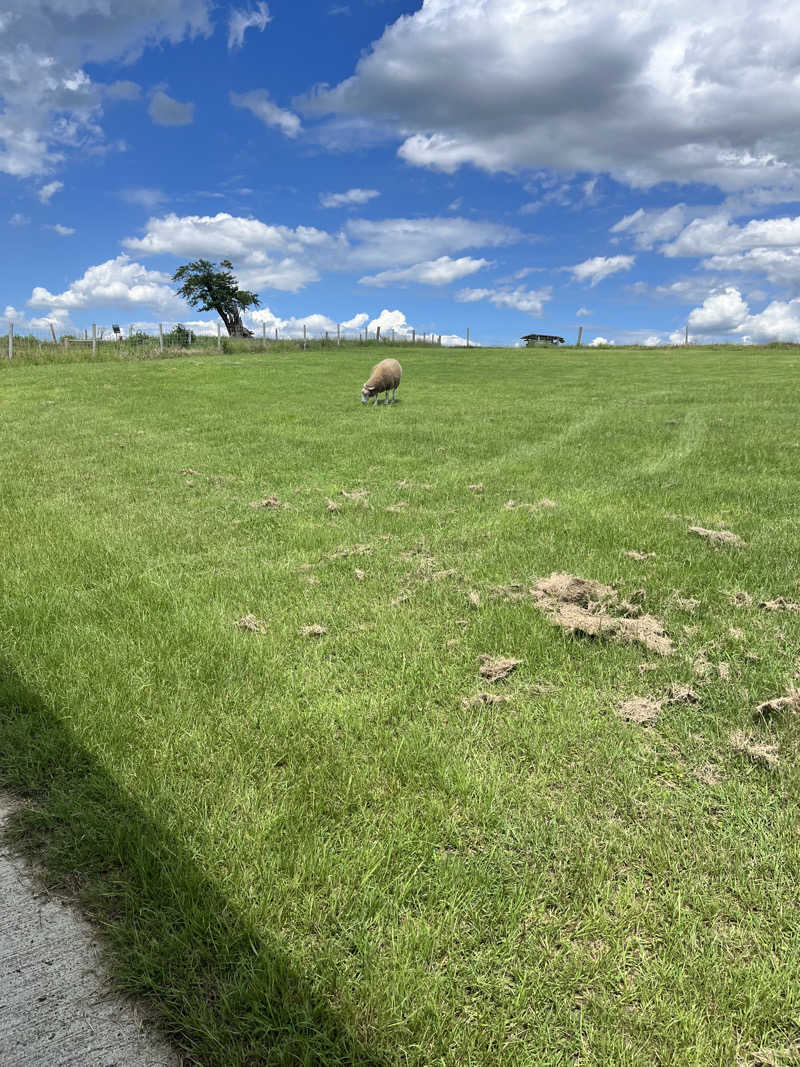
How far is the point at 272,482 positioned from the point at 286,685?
5373 mm

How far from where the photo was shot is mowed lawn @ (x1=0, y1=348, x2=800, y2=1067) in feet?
5.84

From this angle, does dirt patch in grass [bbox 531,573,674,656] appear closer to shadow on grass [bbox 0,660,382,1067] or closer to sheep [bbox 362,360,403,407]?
shadow on grass [bbox 0,660,382,1067]

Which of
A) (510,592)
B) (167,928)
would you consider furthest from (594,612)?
(167,928)

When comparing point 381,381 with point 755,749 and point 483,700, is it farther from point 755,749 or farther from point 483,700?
point 755,749

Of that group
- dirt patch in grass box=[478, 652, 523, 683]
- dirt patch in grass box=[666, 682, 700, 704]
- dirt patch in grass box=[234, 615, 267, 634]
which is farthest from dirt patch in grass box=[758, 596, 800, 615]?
dirt patch in grass box=[234, 615, 267, 634]

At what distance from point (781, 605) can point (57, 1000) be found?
4785 millimetres

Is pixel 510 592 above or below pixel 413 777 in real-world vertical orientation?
above

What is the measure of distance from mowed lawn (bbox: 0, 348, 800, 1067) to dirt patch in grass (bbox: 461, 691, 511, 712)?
0.04m

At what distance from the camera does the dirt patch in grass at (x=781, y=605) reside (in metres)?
4.23

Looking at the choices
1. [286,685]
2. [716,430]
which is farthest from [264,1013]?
[716,430]

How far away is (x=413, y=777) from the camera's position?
8.79 feet

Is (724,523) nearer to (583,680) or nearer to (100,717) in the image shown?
(583,680)

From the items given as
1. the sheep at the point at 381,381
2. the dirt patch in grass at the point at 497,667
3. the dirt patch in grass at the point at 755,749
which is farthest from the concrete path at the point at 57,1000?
the sheep at the point at 381,381

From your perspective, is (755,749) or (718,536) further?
(718,536)
